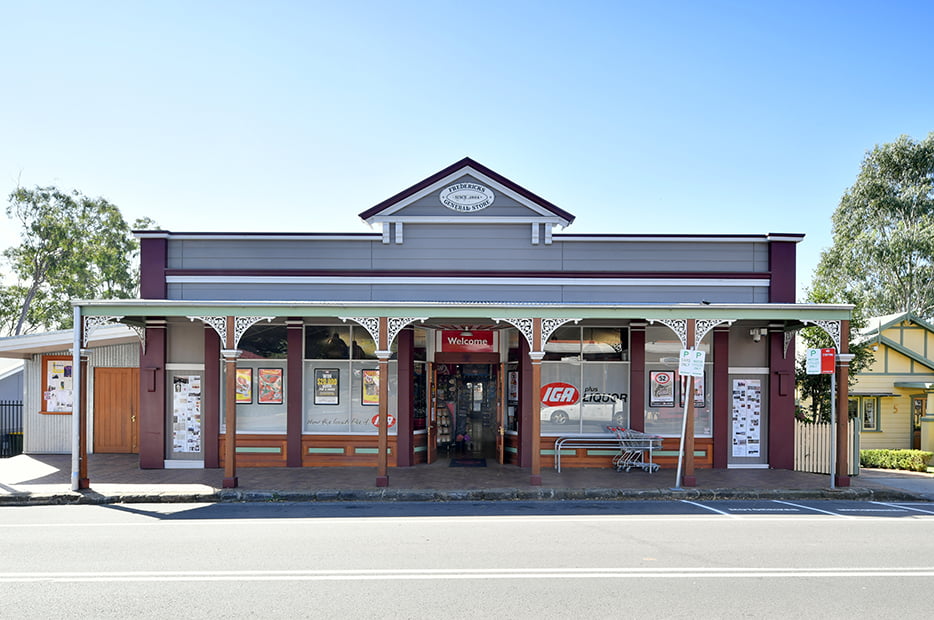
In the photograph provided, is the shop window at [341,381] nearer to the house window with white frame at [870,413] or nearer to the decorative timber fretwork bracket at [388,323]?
the decorative timber fretwork bracket at [388,323]

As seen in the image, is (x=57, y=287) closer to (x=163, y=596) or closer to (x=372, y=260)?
(x=372, y=260)

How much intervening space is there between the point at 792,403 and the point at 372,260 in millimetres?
9832

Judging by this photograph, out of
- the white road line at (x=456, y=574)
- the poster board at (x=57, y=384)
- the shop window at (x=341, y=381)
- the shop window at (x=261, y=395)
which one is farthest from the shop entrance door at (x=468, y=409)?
the white road line at (x=456, y=574)

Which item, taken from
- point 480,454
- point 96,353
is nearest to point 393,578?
point 480,454

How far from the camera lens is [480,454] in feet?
51.8

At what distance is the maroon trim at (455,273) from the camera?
14.0 m

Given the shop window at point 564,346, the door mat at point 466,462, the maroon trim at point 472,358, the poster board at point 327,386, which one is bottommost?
the door mat at point 466,462

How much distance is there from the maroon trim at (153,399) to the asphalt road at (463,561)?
10.1ft

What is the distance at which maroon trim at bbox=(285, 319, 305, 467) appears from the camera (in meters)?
13.8

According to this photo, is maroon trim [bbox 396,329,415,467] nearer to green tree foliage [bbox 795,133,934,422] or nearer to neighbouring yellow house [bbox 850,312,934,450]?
neighbouring yellow house [bbox 850,312,934,450]

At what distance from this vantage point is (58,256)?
30125 mm

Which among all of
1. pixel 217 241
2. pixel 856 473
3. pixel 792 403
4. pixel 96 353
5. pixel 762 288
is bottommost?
pixel 856 473

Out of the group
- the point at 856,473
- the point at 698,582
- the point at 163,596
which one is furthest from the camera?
the point at 856,473

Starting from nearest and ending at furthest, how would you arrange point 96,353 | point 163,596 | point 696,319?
point 163,596 < point 696,319 < point 96,353
